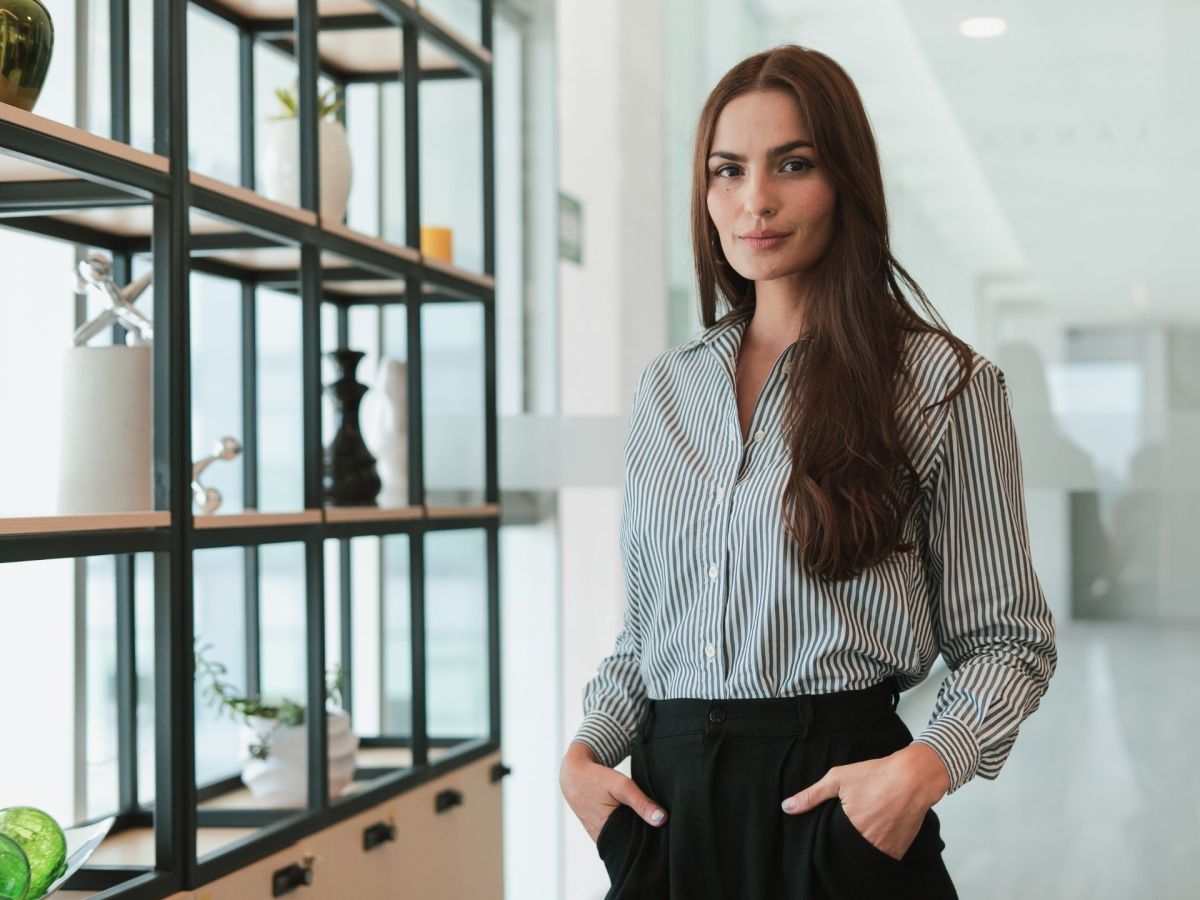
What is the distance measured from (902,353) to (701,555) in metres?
0.29

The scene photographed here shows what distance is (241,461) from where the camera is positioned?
9.34 feet

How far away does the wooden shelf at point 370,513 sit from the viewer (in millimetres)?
2342

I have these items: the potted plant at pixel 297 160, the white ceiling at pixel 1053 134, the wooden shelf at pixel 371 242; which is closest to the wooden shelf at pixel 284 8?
the potted plant at pixel 297 160

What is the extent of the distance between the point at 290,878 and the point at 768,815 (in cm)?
109

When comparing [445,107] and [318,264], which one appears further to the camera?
[445,107]

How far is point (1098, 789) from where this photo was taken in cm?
325

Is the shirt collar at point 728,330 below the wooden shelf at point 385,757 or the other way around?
the other way around

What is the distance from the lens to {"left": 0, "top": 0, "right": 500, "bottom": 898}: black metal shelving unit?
1772 millimetres

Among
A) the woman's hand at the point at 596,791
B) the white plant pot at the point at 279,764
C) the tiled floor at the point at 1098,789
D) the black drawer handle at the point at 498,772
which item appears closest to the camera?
the woman's hand at the point at 596,791

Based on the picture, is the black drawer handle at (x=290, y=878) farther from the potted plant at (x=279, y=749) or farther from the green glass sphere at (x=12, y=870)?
the green glass sphere at (x=12, y=870)

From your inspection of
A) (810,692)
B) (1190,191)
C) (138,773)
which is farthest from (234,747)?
(1190,191)

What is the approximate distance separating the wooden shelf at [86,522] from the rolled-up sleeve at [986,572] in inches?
39.2

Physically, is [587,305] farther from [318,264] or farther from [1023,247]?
[318,264]

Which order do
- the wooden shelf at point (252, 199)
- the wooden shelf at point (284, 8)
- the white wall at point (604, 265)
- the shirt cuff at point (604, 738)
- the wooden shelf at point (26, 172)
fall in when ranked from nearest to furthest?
the shirt cuff at point (604, 738), the wooden shelf at point (26, 172), the wooden shelf at point (252, 199), the wooden shelf at point (284, 8), the white wall at point (604, 265)
